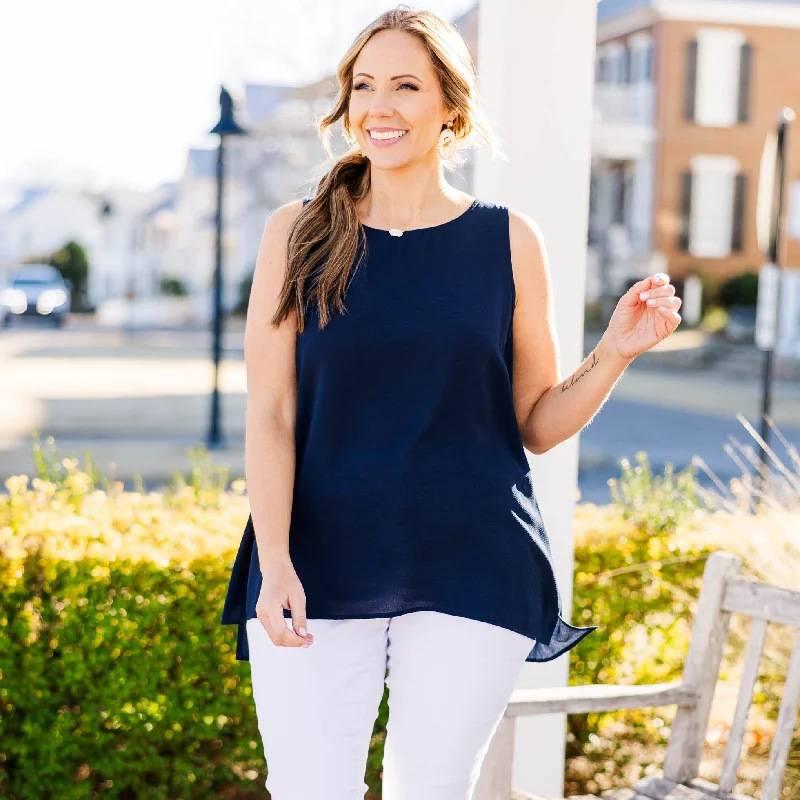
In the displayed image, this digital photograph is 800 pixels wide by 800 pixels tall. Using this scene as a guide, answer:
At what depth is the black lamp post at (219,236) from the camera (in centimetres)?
935

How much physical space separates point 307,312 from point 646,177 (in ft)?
83.8

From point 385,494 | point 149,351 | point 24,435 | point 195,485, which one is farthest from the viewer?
point 149,351

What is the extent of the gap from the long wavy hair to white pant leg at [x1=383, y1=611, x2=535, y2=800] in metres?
0.52

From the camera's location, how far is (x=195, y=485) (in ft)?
12.3

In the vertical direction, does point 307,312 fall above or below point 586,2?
below

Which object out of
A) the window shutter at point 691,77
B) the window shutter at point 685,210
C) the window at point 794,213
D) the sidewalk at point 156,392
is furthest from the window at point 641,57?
the sidewalk at point 156,392

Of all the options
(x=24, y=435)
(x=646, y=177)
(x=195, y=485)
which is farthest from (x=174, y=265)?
(x=195, y=485)

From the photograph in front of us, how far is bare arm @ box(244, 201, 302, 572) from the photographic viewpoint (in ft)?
5.73

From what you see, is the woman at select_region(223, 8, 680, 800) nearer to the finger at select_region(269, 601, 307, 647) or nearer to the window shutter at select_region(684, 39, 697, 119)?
the finger at select_region(269, 601, 307, 647)

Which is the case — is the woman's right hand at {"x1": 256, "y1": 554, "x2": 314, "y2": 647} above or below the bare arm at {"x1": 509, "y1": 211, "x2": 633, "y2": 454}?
below

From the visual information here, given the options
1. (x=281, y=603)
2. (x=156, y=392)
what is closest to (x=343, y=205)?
(x=281, y=603)

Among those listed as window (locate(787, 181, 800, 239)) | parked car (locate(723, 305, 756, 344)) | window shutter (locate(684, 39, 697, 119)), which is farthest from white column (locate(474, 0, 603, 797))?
window shutter (locate(684, 39, 697, 119))

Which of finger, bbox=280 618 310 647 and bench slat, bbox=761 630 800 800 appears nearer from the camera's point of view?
finger, bbox=280 618 310 647

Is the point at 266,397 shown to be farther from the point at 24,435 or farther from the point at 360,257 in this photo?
the point at 24,435
